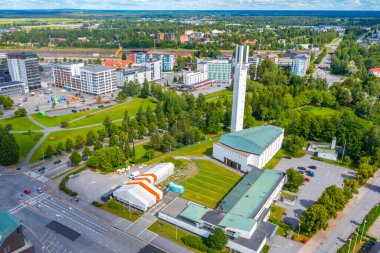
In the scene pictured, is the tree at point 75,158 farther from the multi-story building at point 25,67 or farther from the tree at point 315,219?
the multi-story building at point 25,67

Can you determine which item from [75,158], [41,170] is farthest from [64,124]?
[75,158]

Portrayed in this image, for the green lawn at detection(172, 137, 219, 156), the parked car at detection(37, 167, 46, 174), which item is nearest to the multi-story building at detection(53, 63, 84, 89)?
the parked car at detection(37, 167, 46, 174)

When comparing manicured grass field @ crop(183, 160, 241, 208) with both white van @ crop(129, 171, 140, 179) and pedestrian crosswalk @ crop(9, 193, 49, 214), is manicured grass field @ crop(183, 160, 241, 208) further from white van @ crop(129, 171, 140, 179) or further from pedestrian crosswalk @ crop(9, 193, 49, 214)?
pedestrian crosswalk @ crop(9, 193, 49, 214)

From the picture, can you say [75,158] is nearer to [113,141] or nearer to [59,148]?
[59,148]

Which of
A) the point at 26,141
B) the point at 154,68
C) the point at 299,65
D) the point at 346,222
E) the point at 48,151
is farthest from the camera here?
the point at 299,65

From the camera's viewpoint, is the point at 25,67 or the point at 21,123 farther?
the point at 25,67

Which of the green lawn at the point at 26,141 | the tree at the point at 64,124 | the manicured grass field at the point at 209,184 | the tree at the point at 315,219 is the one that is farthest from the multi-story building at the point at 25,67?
the tree at the point at 315,219
